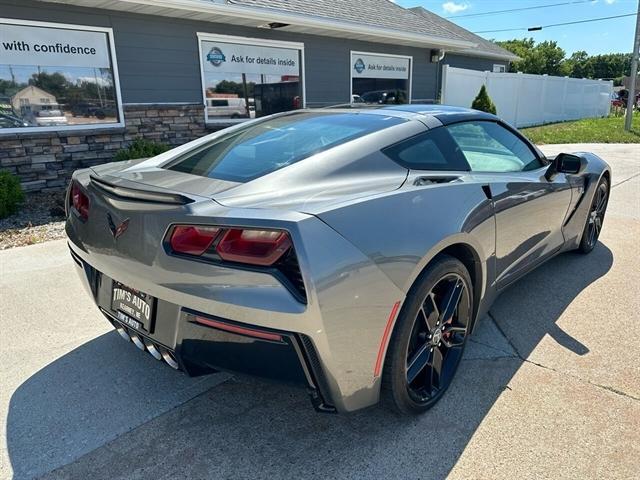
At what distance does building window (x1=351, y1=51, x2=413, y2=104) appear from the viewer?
11.9m

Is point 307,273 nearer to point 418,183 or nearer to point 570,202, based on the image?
point 418,183

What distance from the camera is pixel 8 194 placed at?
233 inches

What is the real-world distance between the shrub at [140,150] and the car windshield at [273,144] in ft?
16.0

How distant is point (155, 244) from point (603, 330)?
289cm

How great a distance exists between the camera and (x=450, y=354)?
255cm

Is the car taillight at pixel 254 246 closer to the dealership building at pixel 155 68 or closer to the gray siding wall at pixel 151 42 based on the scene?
the dealership building at pixel 155 68

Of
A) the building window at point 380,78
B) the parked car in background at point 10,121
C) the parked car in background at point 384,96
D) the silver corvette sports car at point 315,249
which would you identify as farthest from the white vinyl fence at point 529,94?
the silver corvette sports car at point 315,249

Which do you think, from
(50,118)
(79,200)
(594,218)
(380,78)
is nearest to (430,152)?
(79,200)

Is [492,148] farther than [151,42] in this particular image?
No

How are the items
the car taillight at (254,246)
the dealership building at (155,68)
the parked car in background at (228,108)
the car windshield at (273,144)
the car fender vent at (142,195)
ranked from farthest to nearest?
the parked car in background at (228,108)
the dealership building at (155,68)
the car windshield at (273,144)
the car fender vent at (142,195)
the car taillight at (254,246)

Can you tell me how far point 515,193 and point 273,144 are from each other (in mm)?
1512

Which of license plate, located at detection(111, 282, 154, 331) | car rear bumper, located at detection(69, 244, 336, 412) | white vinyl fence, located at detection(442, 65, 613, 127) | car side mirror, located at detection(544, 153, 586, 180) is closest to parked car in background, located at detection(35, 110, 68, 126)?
license plate, located at detection(111, 282, 154, 331)

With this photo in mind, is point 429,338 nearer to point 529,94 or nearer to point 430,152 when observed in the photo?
point 430,152

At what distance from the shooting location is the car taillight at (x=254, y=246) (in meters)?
1.70
